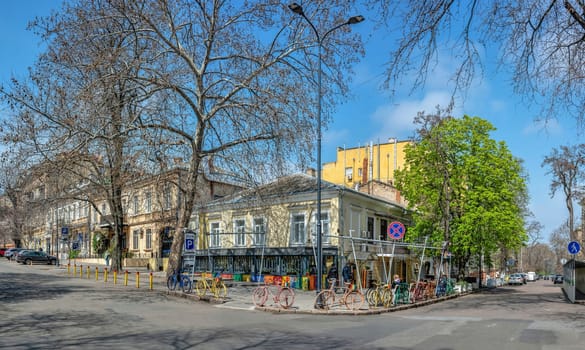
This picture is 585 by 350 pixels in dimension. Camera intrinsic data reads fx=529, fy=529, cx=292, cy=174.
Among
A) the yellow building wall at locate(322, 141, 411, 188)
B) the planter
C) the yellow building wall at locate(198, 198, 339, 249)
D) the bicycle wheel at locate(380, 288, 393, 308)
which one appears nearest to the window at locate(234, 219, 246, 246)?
the yellow building wall at locate(198, 198, 339, 249)

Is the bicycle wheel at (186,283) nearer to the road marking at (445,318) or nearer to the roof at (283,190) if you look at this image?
the roof at (283,190)

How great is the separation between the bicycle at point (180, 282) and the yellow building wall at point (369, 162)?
37.0 metres

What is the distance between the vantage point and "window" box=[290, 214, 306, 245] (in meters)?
32.9

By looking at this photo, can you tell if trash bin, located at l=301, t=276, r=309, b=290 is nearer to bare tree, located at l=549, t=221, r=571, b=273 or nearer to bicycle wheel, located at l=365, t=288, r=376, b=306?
bicycle wheel, located at l=365, t=288, r=376, b=306

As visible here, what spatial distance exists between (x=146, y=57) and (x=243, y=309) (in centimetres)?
1079

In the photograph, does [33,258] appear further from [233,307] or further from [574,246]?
[574,246]

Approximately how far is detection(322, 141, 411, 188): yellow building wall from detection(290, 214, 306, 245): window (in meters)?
24.6

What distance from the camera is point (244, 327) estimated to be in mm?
13414

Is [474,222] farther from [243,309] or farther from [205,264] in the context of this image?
[243,309]

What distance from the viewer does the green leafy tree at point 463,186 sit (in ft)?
113

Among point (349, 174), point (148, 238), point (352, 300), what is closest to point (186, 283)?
point (352, 300)

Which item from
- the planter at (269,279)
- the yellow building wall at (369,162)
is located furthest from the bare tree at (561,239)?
the planter at (269,279)

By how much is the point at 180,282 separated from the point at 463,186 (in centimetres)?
2263

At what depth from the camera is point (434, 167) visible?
120 ft
